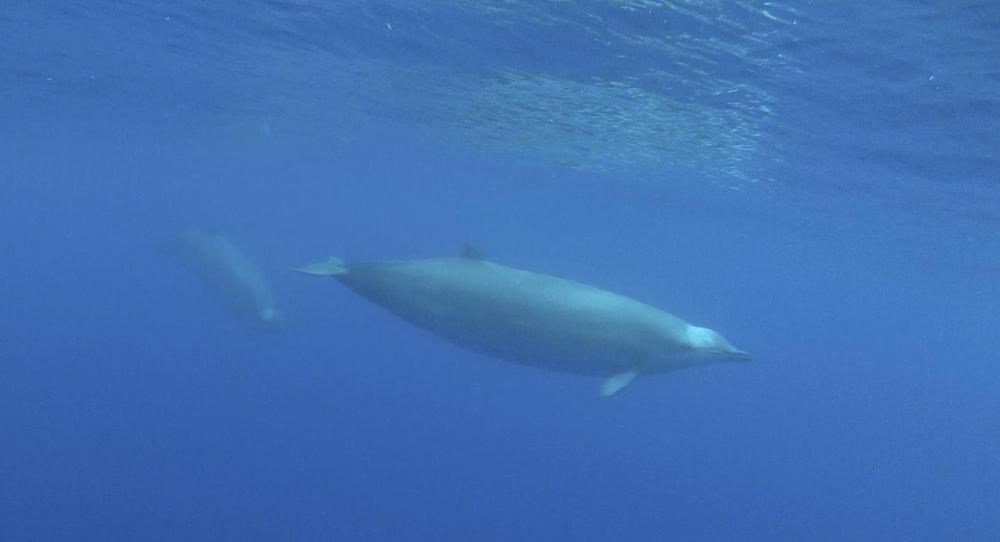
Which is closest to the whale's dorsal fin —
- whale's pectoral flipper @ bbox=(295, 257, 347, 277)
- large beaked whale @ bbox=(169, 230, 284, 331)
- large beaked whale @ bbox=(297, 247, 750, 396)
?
large beaked whale @ bbox=(297, 247, 750, 396)

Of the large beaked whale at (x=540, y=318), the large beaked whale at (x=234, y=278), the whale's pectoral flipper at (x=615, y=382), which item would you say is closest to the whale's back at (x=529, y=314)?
the large beaked whale at (x=540, y=318)

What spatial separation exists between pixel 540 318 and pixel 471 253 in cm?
137

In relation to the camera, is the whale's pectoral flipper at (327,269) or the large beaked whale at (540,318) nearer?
the large beaked whale at (540,318)

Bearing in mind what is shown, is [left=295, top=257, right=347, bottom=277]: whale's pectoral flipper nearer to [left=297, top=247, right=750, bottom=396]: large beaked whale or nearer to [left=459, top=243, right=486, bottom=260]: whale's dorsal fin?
[left=297, top=247, right=750, bottom=396]: large beaked whale

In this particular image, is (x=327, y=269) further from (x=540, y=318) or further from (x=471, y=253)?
(x=540, y=318)

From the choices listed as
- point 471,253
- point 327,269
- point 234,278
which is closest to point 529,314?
point 471,253

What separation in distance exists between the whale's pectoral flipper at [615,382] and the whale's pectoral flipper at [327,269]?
3853 millimetres

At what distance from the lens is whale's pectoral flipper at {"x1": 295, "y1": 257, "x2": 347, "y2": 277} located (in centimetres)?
1169

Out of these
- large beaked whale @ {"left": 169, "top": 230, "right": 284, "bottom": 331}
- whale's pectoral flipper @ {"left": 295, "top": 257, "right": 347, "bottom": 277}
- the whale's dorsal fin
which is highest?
the whale's dorsal fin

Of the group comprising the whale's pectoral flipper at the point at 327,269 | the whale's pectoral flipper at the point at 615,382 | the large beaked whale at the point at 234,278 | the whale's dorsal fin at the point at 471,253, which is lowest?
the large beaked whale at the point at 234,278

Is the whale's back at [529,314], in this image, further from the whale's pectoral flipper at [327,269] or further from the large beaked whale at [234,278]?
the large beaked whale at [234,278]

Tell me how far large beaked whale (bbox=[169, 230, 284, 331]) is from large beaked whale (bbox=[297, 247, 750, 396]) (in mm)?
10949

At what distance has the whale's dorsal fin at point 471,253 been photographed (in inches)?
463

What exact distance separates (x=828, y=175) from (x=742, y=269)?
6721cm
